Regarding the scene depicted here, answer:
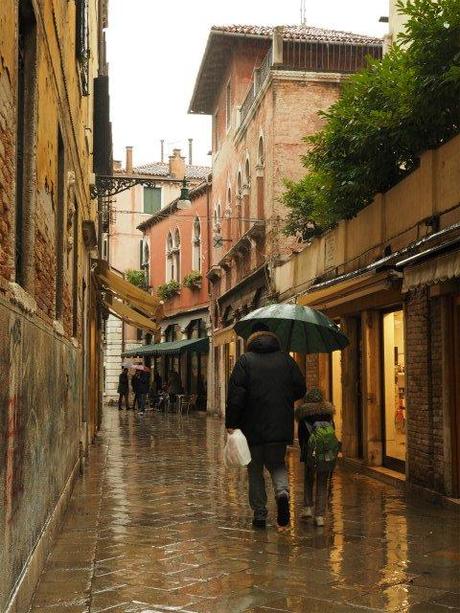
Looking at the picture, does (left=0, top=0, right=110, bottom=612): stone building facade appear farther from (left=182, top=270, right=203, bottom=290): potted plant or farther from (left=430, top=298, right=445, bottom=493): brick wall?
(left=182, top=270, right=203, bottom=290): potted plant

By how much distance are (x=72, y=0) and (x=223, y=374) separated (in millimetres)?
20141

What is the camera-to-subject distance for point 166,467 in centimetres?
1299

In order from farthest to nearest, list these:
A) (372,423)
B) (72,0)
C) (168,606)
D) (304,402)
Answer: (372,423) → (72,0) → (304,402) → (168,606)

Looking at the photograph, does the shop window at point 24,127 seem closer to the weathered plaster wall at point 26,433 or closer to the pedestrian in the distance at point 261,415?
the weathered plaster wall at point 26,433

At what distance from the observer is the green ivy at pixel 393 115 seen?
9289 millimetres

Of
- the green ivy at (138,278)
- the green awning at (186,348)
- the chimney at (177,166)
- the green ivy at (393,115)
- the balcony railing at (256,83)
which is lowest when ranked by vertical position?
the green awning at (186,348)

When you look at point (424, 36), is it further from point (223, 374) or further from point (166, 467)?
point (223, 374)

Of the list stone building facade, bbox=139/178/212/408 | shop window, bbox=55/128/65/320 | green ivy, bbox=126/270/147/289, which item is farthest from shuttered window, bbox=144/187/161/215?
shop window, bbox=55/128/65/320

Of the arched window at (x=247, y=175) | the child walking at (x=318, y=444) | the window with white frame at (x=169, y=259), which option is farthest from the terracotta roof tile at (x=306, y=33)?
the child walking at (x=318, y=444)

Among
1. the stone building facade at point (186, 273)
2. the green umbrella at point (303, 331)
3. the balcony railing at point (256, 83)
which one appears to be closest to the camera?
the green umbrella at point (303, 331)

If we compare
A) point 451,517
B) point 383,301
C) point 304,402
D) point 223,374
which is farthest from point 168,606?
point 223,374

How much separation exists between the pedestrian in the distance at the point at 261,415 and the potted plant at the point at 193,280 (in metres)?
25.4

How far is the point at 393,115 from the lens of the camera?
10.6m

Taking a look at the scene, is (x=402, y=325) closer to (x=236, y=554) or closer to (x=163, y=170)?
(x=236, y=554)
